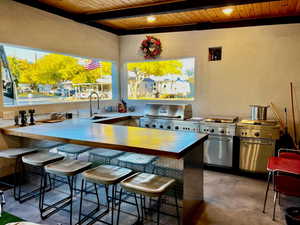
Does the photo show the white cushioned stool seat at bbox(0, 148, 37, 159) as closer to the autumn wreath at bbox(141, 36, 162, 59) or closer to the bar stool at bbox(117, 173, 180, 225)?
the bar stool at bbox(117, 173, 180, 225)

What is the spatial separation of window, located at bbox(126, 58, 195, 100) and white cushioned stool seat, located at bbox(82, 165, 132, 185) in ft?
9.41

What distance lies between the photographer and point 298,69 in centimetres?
376

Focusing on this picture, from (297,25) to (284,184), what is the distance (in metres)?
2.62

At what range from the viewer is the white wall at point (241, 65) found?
151 inches

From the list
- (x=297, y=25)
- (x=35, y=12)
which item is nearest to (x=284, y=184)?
(x=297, y=25)

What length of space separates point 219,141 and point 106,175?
2.31 m

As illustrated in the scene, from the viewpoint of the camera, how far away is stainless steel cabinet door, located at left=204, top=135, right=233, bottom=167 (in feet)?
12.3

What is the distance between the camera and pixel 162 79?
507 cm

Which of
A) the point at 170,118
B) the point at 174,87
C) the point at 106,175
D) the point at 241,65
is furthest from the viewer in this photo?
the point at 174,87

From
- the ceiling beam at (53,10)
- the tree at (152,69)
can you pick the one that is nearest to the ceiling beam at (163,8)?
the ceiling beam at (53,10)

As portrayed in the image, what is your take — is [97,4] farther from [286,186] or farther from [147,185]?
A: [286,186]

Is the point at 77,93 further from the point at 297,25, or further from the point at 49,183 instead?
the point at 297,25

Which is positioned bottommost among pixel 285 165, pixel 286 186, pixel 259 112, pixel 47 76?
pixel 286 186

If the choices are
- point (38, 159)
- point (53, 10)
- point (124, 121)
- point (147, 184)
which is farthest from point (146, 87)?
point (147, 184)
